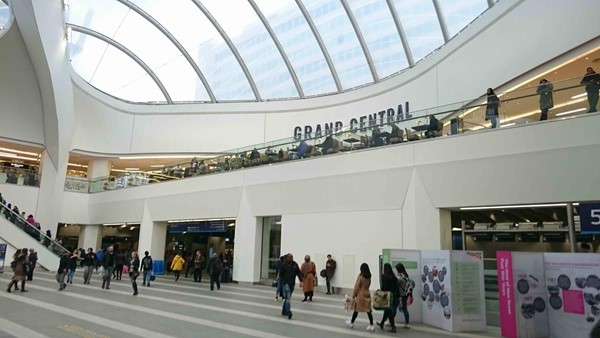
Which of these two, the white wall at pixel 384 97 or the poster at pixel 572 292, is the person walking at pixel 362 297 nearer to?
the poster at pixel 572 292

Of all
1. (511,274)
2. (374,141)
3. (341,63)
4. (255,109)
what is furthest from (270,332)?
(255,109)

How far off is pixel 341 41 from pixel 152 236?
16.0m

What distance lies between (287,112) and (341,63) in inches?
194

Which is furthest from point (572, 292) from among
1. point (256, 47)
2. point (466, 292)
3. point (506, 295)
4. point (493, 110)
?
point (256, 47)

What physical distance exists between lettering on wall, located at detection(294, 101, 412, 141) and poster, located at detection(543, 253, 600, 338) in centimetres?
812

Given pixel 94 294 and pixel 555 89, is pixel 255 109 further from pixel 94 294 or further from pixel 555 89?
pixel 555 89

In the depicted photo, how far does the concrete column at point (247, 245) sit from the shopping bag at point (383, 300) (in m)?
11.2

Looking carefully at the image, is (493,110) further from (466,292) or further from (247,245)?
(247,245)

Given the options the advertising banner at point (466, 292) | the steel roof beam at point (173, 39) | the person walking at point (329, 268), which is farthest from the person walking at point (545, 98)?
the steel roof beam at point (173, 39)

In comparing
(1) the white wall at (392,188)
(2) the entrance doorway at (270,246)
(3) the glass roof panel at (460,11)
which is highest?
(3) the glass roof panel at (460,11)

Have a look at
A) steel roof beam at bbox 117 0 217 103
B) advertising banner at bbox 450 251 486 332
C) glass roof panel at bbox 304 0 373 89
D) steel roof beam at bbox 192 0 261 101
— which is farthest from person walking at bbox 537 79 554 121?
steel roof beam at bbox 117 0 217 103

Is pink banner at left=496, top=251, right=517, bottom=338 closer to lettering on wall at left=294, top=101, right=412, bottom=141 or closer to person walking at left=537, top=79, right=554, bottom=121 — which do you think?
person walking at left=537, top=79, right=554, bottom=121

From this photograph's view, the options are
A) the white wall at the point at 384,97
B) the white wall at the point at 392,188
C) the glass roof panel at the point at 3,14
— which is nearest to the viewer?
the white wall at the point at 392,188

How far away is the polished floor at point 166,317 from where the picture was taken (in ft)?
26.1
